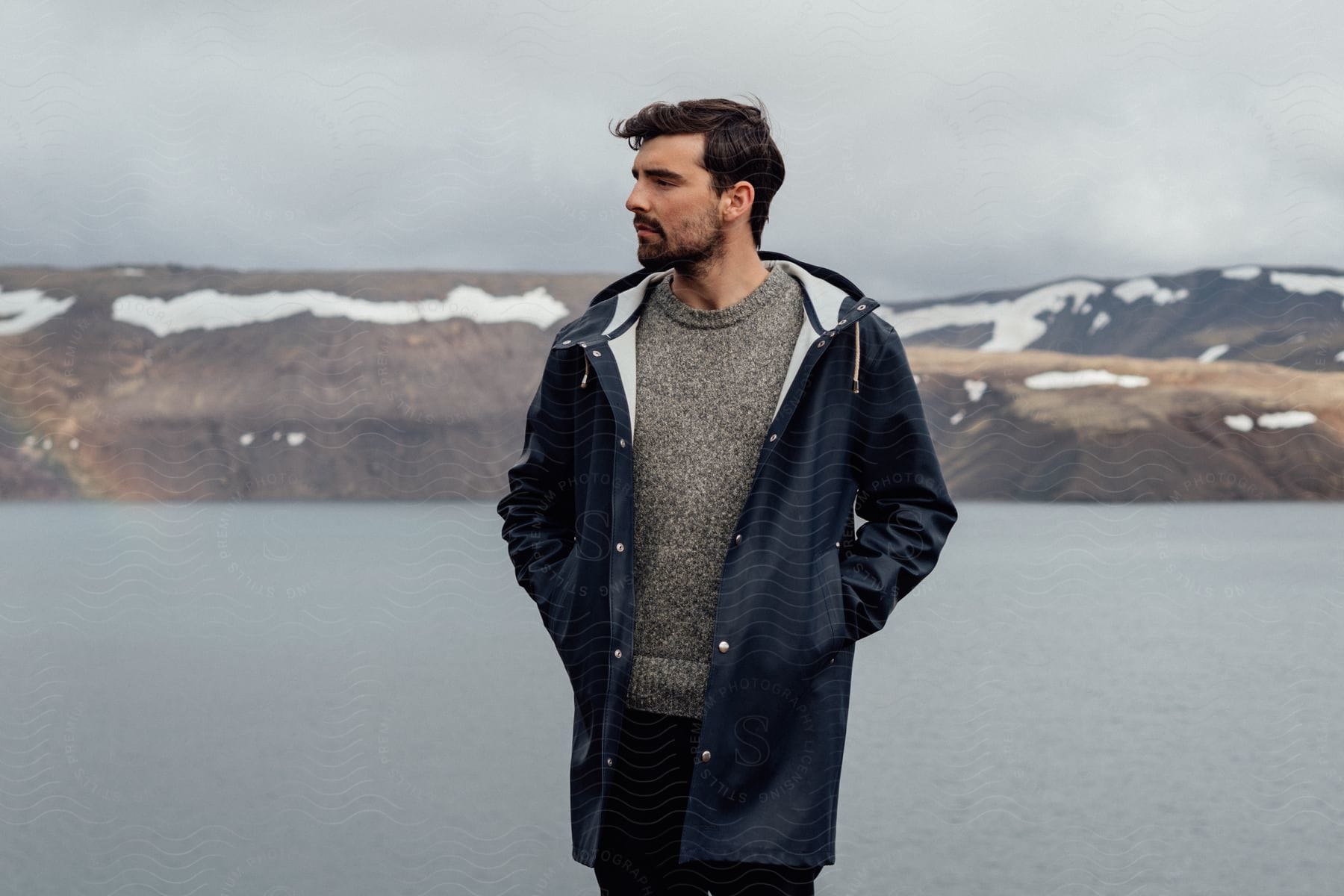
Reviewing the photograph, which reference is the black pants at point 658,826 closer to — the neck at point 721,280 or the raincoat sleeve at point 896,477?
the raincoat sleeve at point 896,477

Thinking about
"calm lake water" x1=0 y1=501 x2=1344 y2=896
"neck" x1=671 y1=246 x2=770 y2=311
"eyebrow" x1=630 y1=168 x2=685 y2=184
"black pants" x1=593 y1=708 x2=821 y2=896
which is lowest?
"calm lake water" x1=0 y1=501 x2=1344 y2=896

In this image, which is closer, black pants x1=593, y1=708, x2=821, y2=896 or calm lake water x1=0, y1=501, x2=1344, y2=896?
black pants x1=593, y1=708, x2=821, y2=896

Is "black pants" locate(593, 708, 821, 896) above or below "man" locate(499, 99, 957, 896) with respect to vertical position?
below

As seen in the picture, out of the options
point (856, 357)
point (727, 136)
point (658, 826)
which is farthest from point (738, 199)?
point (658, 826)

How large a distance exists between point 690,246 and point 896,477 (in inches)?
21.5

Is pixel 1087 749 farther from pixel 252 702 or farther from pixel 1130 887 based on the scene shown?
pixel 252 702

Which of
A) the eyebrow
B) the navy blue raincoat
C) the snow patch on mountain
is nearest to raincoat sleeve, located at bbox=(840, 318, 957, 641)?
the navy blue raincoat

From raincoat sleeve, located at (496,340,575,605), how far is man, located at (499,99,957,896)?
0.16 ft

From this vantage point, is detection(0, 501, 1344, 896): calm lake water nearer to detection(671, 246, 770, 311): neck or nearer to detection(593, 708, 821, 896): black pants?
detection(593, 708, 821, 896): black pants

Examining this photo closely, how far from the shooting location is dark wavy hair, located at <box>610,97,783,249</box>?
2.31 metres

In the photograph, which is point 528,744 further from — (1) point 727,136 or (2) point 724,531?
(1) point 727,136

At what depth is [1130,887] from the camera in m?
4.47

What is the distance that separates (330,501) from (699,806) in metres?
48.2

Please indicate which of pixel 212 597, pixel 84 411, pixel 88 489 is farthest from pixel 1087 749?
pixel 84 411
